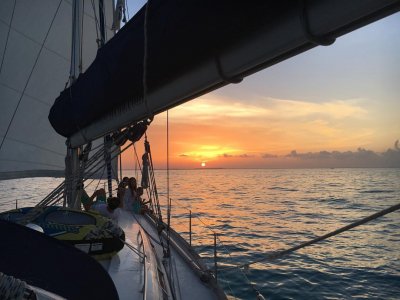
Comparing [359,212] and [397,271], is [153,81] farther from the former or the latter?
[359,212]

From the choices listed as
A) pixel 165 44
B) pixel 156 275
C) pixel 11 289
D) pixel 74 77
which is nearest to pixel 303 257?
pixel 156 275

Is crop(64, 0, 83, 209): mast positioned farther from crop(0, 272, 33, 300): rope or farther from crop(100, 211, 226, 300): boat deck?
crop(0, 272, 33, 300): rope

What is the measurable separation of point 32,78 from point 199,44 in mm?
9135

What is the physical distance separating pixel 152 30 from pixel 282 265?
9.17m

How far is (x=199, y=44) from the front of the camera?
180 cm

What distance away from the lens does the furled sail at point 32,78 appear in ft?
28.3

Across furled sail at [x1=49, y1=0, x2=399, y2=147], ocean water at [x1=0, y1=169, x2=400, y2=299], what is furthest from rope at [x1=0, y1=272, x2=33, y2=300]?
ocean water at [x1=0, y1=169, x2=400, y2=299]

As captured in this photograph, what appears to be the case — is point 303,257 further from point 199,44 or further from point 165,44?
point 199,44

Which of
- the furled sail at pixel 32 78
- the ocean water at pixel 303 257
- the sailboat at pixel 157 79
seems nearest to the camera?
the sailboat at pixel 157 79

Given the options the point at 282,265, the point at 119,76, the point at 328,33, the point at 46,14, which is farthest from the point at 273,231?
the point at 328,33

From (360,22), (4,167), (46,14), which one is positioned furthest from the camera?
(46,14)

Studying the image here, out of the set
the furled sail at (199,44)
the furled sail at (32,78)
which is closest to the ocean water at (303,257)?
the furled sail at (199,44)

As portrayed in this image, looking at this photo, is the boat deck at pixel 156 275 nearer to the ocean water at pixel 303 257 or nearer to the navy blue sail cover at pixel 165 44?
the ocean water at pixel 303 257

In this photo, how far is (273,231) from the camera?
1559cm
